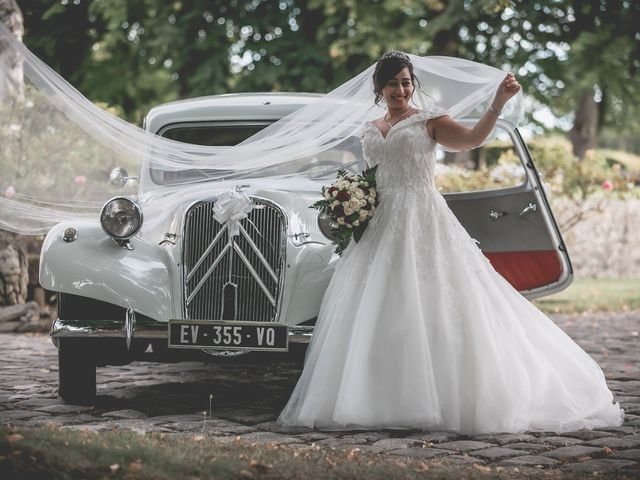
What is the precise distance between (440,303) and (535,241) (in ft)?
7.78

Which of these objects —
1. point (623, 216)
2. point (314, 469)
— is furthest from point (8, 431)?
point (623, 216)

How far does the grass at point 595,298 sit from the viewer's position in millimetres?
12320

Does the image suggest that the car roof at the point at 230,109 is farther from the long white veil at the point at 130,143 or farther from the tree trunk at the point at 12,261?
the tree trunk at the point at 12,261

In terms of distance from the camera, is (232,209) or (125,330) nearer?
(125,330)

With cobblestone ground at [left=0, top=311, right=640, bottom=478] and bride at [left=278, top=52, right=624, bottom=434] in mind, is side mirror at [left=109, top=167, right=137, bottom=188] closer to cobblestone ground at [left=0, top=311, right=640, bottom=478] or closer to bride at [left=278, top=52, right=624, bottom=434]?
cobblestone ground at [left=0, top=311, right=640, bottom=478]

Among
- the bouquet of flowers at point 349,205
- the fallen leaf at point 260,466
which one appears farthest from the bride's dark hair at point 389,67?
the fallen leaf at point 260,466

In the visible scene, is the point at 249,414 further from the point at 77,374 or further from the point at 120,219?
the point at 120,219

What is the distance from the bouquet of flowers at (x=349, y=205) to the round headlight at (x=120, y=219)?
1069 mm

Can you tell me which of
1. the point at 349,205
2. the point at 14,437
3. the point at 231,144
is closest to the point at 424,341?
the point at 349,205

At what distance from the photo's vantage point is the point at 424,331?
477cm

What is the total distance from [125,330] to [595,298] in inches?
378

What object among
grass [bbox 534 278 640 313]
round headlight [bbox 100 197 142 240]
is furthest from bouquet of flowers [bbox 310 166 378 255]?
grass [bbox 534 278 640 313]

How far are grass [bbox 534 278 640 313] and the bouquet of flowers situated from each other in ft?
25.0

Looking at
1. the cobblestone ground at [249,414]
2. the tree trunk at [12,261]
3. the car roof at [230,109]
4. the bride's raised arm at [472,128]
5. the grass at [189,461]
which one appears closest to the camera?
the grass at [189,461]
